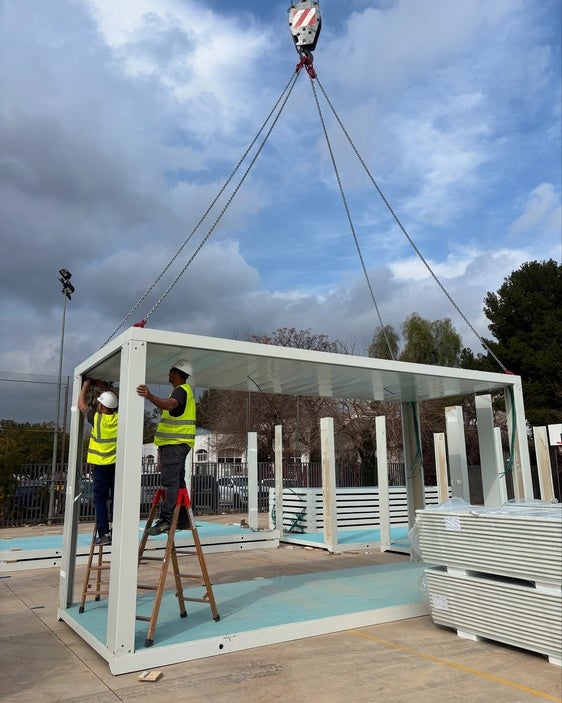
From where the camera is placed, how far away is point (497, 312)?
106ft

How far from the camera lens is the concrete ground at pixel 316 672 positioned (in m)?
3.93

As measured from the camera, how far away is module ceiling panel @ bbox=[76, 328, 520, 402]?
540 centimetres

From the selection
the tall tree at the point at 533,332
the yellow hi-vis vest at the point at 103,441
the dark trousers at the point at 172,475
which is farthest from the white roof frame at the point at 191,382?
the tall tree at the point at 533,332

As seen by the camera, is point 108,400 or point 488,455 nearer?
point 108,400

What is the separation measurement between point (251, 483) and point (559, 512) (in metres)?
9.27

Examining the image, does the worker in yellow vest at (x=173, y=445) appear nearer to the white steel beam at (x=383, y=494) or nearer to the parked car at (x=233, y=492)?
the white steel beam at (x=383, y=494)

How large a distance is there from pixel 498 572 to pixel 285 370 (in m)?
3.23

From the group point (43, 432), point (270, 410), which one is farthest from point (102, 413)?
point (270, 410)

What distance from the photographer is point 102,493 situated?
6.44 meters

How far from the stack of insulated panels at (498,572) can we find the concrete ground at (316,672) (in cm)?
20

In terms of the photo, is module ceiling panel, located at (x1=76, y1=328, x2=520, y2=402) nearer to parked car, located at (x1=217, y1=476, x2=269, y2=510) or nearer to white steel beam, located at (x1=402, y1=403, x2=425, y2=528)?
white steel beam, located at (x1=402, y1=403, x2=425, y2=528)

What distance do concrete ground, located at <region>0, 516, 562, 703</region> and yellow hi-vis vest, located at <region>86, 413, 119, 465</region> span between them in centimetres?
178

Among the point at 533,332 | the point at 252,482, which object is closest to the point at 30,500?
the point at 252,482

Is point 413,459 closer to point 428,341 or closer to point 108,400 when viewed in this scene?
point 108,400
